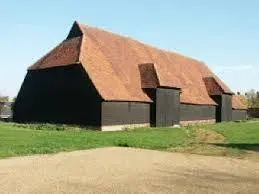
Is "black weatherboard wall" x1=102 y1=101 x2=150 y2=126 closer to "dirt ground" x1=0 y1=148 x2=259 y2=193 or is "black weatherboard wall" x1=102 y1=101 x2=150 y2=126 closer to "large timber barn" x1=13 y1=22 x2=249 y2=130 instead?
"large timber barn" x1=13 y1=22 x2=249 y2=130

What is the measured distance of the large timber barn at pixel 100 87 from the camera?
35531 millimetres

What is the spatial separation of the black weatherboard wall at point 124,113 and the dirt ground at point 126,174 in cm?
1585

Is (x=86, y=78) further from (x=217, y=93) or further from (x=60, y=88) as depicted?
(x=217, y=93)

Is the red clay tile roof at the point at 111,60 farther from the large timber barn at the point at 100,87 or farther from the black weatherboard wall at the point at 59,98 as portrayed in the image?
the black weatherboard wall at the point at 59,98

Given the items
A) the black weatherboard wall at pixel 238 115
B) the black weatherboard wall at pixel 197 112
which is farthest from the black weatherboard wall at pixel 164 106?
the black weatherboard wall at pixel 238 115

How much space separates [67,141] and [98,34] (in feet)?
68.2

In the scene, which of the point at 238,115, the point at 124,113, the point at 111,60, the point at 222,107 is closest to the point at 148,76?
the point at 111,60

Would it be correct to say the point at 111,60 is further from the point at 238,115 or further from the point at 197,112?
the point at 238,115

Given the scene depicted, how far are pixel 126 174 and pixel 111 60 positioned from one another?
→ 27.3 meters

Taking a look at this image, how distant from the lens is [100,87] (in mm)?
35000

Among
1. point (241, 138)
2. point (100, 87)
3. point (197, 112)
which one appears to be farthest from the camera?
point (197, 112)

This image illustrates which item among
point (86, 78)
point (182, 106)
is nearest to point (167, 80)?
point (182, 106)

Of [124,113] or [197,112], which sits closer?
[124,113]

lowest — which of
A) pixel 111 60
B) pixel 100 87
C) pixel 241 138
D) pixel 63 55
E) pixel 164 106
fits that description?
pixel 241 138
